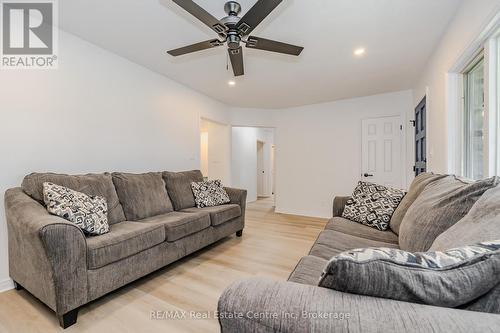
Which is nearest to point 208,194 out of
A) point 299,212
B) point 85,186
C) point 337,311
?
point 85,186

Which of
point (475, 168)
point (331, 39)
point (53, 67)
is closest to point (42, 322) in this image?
point (53, 67)

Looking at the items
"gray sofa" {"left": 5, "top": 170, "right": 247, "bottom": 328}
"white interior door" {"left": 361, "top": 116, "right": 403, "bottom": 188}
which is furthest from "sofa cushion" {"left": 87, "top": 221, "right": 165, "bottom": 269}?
"white interior door" {"left": 361, "top": 116, "right": 403, "bottom": 188}

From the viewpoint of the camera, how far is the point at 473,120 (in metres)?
2.14

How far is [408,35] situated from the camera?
2.38 meters

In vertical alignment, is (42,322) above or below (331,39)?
below

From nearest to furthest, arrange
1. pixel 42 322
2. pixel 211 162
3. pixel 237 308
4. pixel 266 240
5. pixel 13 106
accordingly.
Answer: pixel 237 308
pixel 42 322
pixel 13 106
pixel 266 240
pixel 211 162

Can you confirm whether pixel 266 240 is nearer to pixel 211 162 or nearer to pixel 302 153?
pixel 302 153

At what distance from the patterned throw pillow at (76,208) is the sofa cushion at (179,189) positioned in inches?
42.4

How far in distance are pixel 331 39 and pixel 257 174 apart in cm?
531

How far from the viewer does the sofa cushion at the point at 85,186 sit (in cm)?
196

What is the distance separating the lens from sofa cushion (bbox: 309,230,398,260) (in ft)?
5.17

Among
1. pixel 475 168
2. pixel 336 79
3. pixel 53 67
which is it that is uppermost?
pixel 336 79

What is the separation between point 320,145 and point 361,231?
123 inches

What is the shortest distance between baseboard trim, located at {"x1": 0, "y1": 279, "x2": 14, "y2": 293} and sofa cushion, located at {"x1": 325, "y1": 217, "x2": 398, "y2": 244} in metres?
2.81
